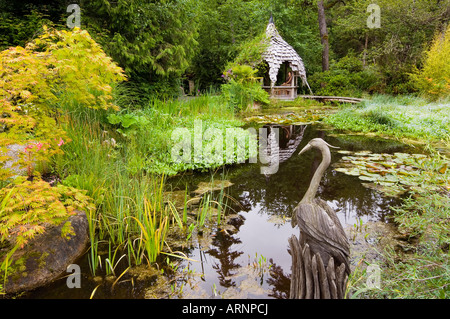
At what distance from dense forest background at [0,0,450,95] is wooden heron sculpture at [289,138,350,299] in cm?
529

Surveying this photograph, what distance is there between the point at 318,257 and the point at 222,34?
1798cm

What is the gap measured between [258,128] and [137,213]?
20.5ft

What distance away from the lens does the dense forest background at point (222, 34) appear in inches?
286

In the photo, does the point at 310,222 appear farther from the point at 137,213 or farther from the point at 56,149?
the point at 56,149

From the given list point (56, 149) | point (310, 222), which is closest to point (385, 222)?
point (310, 222)

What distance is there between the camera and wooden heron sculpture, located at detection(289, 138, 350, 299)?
1.73 m

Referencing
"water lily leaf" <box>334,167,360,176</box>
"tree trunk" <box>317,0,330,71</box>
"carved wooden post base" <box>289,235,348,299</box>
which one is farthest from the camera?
"tree trunk" <box>317,0,330,71</box>

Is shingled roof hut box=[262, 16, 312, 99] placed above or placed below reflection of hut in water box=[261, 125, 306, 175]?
above

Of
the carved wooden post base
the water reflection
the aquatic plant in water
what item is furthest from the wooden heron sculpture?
the aquatic plant in water

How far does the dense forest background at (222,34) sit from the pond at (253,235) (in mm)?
4387

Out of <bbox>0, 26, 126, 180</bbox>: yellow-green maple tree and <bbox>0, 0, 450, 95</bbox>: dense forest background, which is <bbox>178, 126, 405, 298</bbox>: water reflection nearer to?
<bbox>0, 26, 126, 180</bbox>: yellow-green maple tree

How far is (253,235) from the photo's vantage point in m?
3.21

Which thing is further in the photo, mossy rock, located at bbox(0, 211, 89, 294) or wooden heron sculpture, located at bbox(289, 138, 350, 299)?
mossy rock, located at bbox(0, 211, 89, 294)
